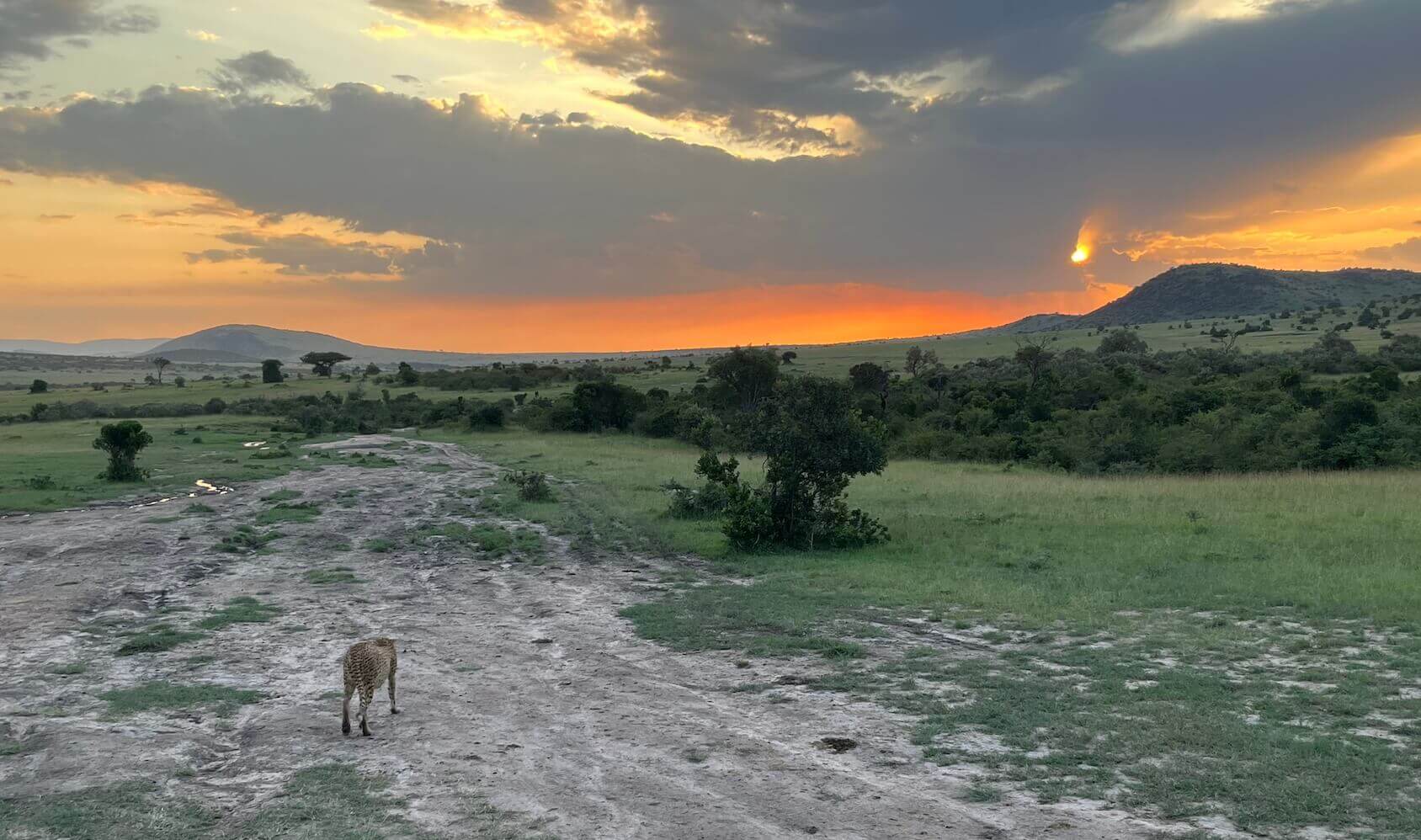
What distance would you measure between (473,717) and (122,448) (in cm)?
3133

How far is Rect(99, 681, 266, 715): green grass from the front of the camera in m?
10.6

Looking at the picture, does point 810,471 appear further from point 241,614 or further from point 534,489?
point 241,614

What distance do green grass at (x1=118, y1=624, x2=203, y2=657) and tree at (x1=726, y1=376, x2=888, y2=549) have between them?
1228cm

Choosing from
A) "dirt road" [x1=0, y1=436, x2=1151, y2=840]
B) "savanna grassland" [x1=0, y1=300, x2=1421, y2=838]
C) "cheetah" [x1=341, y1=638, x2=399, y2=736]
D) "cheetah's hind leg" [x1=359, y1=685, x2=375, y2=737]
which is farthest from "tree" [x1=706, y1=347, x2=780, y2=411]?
"cheetah's hind leg" [x1=359, y1=685, x2=375, y2=737]

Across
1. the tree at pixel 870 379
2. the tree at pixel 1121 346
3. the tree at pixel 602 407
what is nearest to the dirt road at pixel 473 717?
the tree at pixel 602 407

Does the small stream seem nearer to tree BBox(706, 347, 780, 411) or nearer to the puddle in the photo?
the puddle

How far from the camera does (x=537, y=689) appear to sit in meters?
11.5

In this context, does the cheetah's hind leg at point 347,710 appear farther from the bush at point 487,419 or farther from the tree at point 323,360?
the tree at point 323,360

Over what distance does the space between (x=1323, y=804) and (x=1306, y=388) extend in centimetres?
4718

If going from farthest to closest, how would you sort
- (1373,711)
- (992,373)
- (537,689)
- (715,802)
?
(992,373)
(537,689)
(1373,711)
(715,802)

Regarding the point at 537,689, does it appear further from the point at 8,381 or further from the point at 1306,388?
the point at 8,381

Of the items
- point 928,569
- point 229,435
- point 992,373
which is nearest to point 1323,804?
point 928,569

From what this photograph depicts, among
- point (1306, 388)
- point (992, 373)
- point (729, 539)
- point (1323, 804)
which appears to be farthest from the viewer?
point (992, 373)

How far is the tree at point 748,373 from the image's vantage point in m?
65.8
